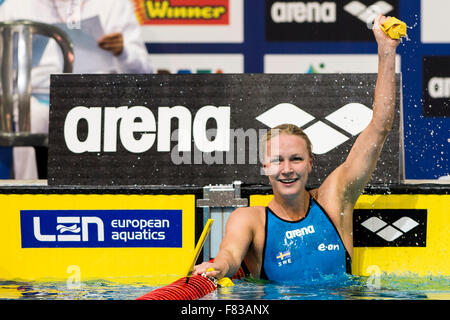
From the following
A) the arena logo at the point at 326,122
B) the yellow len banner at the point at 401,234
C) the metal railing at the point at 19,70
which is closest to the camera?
the yellow len banner at the point at 401,234

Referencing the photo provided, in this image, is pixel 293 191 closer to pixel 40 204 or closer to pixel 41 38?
pixel 40 204

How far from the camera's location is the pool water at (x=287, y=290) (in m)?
3.16

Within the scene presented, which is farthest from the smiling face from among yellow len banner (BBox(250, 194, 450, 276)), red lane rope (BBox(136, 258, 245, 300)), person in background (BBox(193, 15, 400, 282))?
red lane rope (BBox(136, 258, 245, 300))

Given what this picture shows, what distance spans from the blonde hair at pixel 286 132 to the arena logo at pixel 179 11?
361 centimetres

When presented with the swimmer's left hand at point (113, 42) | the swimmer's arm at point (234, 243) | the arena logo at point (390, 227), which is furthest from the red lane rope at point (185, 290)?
the swimmer's left hand at point (113, 42)

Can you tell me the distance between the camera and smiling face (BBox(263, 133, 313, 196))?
3541 millimetres

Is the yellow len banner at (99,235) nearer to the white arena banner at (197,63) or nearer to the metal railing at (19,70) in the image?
the metal railing at (19,70)

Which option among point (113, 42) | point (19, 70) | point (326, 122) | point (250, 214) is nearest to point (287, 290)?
point (250, 214)

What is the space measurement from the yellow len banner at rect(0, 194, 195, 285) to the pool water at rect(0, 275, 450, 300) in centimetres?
16

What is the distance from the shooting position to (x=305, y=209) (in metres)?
3.74

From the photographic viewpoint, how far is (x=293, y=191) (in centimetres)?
355

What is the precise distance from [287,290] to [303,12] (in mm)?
4217

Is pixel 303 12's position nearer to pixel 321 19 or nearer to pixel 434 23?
pixel 321 19
